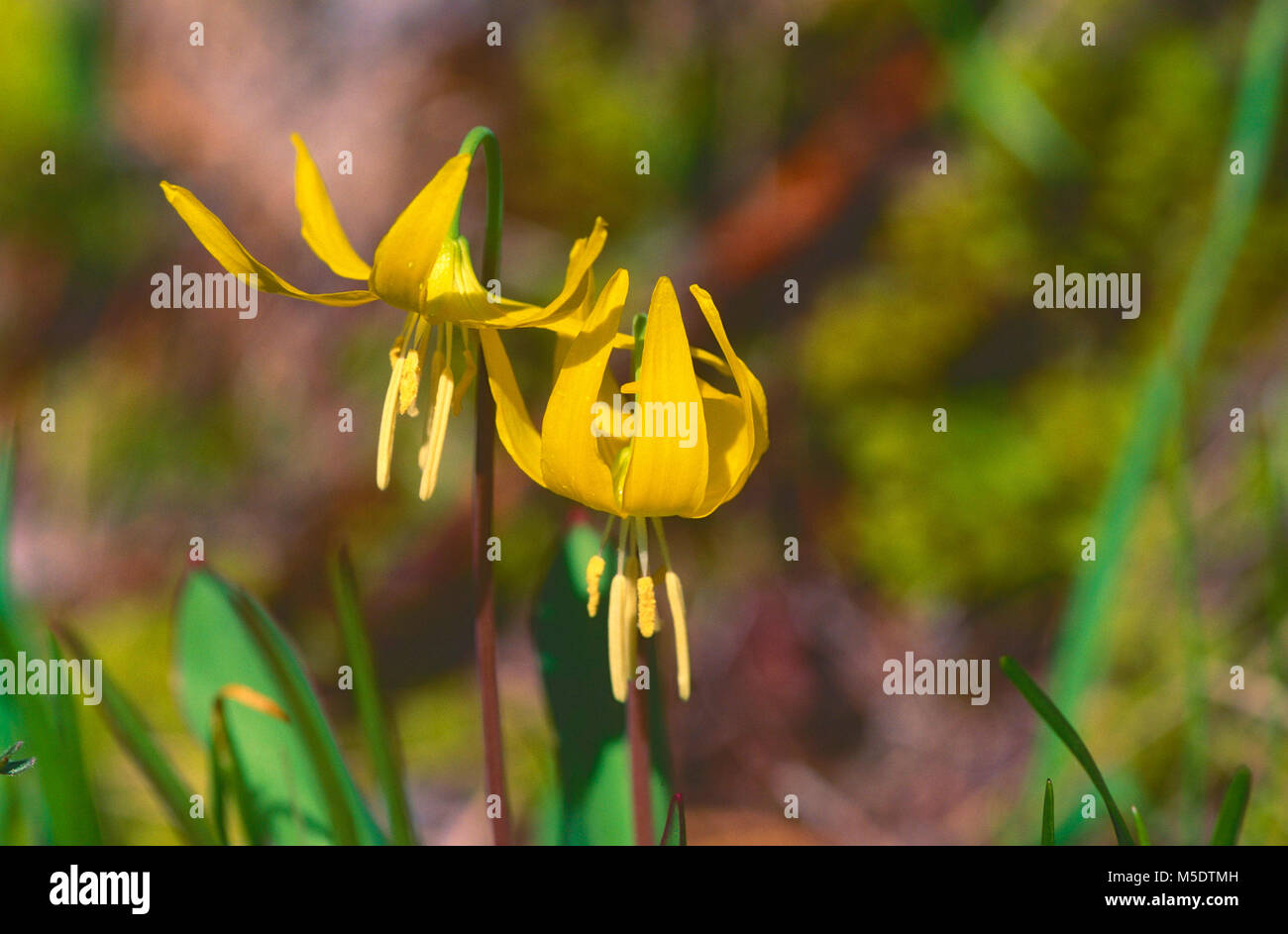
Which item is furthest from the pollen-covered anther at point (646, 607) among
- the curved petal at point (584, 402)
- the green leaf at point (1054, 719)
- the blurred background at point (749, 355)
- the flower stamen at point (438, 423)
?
the blurred background at point (749, 355)

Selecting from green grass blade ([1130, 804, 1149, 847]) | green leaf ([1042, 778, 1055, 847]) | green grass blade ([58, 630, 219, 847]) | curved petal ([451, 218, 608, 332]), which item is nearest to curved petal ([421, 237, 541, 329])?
curved petal ([451, 218, 608, 332])

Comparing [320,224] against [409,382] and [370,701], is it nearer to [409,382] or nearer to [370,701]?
[409,382]

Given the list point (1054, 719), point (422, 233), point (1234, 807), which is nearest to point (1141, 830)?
point (1234, 807)

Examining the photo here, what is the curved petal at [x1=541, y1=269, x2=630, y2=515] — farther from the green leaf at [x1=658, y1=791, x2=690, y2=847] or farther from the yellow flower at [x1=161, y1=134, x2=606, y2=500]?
the green leaf at [x1=658, y1=791, x2=690, y2=847]

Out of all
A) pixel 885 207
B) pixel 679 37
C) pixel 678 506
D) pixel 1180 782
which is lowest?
pixel 1180 782

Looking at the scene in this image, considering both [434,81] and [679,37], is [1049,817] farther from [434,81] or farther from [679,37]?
[434,81]
